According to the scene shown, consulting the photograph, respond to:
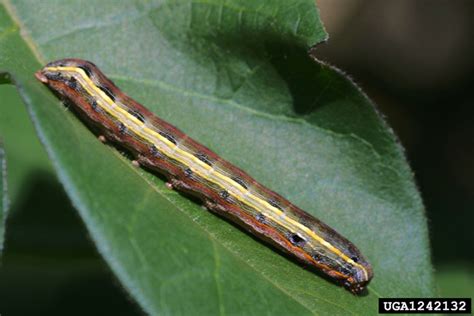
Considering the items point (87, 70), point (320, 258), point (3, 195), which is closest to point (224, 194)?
point (320, 258)

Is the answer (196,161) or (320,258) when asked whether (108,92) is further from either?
(320,258)

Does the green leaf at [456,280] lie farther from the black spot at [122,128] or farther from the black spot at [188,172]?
the black spot at [122,128]

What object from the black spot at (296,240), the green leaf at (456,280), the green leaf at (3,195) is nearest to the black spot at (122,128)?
the black spot at (296,240)

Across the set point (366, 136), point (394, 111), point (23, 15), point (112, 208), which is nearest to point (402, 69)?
point (394, 111)

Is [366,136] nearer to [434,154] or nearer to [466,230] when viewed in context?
[466,230]

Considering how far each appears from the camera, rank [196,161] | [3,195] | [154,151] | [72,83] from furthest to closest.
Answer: [196,161] → [154,151] → [72,83] → [3,195]

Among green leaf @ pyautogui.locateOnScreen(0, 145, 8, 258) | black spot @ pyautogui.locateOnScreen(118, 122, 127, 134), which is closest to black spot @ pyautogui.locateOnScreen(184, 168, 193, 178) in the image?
black spot @ pyautogui.locateOnScreen(118, 122, 127, 134)
